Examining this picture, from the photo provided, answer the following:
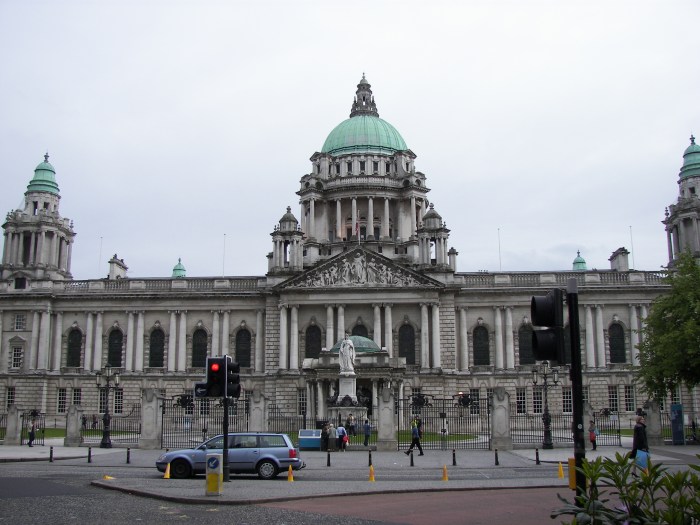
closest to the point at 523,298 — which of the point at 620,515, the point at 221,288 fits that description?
the point at 221,288

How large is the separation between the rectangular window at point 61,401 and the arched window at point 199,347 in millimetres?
12231

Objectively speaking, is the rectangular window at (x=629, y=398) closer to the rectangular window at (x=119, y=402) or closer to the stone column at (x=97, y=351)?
the rectangular window at (x=119, y=402)

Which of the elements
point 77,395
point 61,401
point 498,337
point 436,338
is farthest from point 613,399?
point 61,401

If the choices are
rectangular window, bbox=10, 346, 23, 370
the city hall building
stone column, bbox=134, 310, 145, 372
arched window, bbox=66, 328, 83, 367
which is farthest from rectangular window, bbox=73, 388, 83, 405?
rectangular window, bbox=10, 346, 23, 370

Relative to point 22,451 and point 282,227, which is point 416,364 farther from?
point 22,451

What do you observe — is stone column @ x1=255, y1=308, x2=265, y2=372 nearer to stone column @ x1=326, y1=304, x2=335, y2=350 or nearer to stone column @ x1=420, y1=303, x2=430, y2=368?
stone column @ x1=326, y1=304, x2=335, y2=350

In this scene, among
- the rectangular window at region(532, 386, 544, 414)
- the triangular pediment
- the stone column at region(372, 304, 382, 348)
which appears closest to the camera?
the stone column at region(372, 304, 382, 348)

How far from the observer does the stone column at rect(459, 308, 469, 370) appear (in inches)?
2778

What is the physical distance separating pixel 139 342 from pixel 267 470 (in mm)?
48465

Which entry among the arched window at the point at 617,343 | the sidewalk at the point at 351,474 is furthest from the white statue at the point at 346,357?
the arched window at the point at 617,343

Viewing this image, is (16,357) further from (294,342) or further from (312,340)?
(312,340)

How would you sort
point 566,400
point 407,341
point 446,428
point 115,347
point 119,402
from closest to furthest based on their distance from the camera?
point 446,428
point 566,400
point 407,341
point 119,402
point 115,347

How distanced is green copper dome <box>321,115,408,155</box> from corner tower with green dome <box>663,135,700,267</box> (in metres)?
31.1

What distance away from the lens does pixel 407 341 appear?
70000 mm
